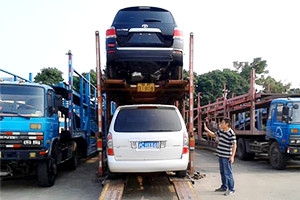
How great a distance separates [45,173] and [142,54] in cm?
334

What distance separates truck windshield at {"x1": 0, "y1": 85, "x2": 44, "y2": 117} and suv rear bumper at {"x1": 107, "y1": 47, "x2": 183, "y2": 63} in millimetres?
1845

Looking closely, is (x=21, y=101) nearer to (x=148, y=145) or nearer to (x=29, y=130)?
(x=29, y=130)

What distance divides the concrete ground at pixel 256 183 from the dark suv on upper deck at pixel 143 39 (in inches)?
111

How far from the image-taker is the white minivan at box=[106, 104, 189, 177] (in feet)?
16.8

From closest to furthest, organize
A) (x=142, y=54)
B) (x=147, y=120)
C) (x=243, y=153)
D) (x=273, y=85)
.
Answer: (x=147, y=120) → (x=142, y=54) → (x=243, y=153) → (x=273, y=85)

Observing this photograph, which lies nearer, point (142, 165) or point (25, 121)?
point (142, 165)

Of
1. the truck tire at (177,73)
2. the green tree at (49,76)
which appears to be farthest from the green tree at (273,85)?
the truck tire at (177,73)

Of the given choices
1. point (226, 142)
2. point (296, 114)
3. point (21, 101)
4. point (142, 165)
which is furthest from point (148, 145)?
point (296, 114)

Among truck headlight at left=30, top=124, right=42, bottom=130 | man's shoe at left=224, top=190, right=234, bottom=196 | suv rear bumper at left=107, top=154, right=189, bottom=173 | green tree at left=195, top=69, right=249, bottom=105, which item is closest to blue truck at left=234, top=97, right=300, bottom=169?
man's shoe at left=224, top=190, right=234, bottom=196

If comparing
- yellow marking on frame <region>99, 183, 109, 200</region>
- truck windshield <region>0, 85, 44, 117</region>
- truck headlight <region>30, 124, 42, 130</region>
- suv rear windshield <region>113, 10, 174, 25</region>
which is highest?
suv rear windshield <region>113, 10, 174, 25</region>

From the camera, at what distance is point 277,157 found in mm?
8602

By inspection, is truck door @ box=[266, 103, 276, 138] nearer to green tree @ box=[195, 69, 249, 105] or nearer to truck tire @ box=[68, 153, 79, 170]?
truck tire @ box=[68, 153, 79, 170]

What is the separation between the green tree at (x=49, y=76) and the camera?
101ft

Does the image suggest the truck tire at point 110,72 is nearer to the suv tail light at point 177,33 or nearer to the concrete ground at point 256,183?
the suv tail light at point 177,33
